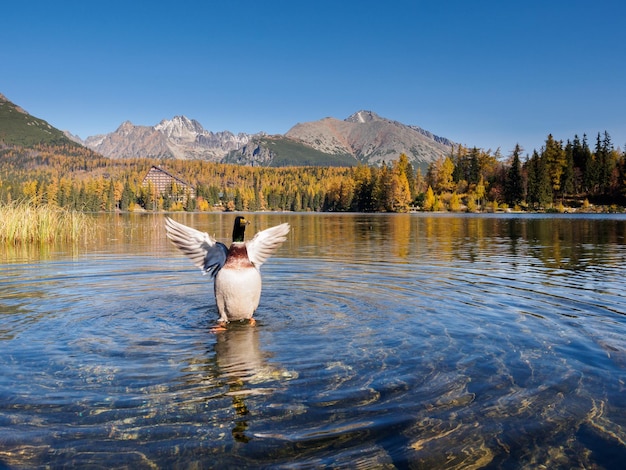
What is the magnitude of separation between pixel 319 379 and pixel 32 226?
3107 cm

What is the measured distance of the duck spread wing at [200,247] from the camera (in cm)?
1151

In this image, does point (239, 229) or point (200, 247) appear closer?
point (239, 229)

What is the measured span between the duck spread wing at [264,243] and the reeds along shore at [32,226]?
25.3 metres

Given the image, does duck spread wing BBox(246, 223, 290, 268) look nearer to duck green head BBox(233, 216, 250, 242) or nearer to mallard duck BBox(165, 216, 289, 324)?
mallard duck BBox(165, 216, 289, 324)

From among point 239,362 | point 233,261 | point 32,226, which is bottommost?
point 239,362

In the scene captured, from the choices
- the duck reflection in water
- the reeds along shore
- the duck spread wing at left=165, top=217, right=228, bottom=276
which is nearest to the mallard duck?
the duck spread wing at left=165, top=217, right=228, bottom=276

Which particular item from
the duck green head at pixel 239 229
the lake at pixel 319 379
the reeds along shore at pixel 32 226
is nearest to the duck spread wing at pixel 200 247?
the duck green head at pixel 239 229

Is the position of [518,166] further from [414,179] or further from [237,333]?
[237,333]

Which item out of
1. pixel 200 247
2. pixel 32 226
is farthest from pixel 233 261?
pixel 32 226

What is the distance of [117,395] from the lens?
6.58 meters

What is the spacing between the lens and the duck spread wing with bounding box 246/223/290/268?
471 inches

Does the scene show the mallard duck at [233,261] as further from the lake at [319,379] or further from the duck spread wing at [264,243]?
the lake at [319,379]

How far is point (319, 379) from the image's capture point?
7.13 metres

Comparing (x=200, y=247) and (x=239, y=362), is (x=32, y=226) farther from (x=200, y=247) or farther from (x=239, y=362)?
(x=239, y=362)
